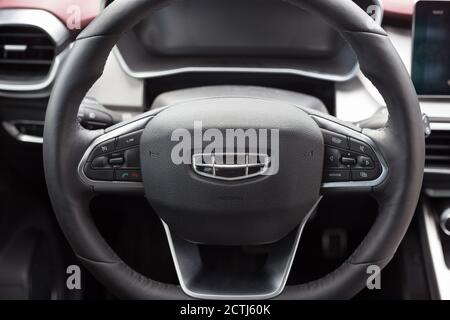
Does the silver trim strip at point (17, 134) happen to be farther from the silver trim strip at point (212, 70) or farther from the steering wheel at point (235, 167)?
the steering wheel at point (235, 167)

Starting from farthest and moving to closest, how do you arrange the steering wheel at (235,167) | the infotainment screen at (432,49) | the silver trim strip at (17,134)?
the silver trim strip at (17,134), the infotainment screen at (432,49), the steering wheel at (235,167)

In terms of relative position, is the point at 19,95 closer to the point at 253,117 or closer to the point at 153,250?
the point at 153,250

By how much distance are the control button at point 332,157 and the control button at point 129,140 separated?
29cm

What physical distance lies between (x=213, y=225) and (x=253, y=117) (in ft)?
0.58

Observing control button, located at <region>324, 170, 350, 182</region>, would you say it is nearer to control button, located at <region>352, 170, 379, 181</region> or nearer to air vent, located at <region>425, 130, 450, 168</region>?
A: control button, located at <region>352, 170, 379, 181</region>

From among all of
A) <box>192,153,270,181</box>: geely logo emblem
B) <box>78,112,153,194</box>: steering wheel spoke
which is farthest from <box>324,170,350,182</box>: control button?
<box>78,112,153,194</box>: steering wheel spoke

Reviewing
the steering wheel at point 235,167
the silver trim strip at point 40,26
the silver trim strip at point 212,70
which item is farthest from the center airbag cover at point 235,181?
the silver trim strip at point 40,26

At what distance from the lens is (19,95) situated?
1192 mm

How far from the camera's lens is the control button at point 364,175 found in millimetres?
860

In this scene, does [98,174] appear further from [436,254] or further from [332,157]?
[436,254]

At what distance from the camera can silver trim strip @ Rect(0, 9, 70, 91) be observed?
117 cm

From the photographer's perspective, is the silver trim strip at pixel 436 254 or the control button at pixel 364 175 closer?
the control button at pixel 364 175

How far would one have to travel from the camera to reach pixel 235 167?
0.82 meters

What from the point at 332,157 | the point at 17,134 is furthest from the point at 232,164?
the point at 17,134
